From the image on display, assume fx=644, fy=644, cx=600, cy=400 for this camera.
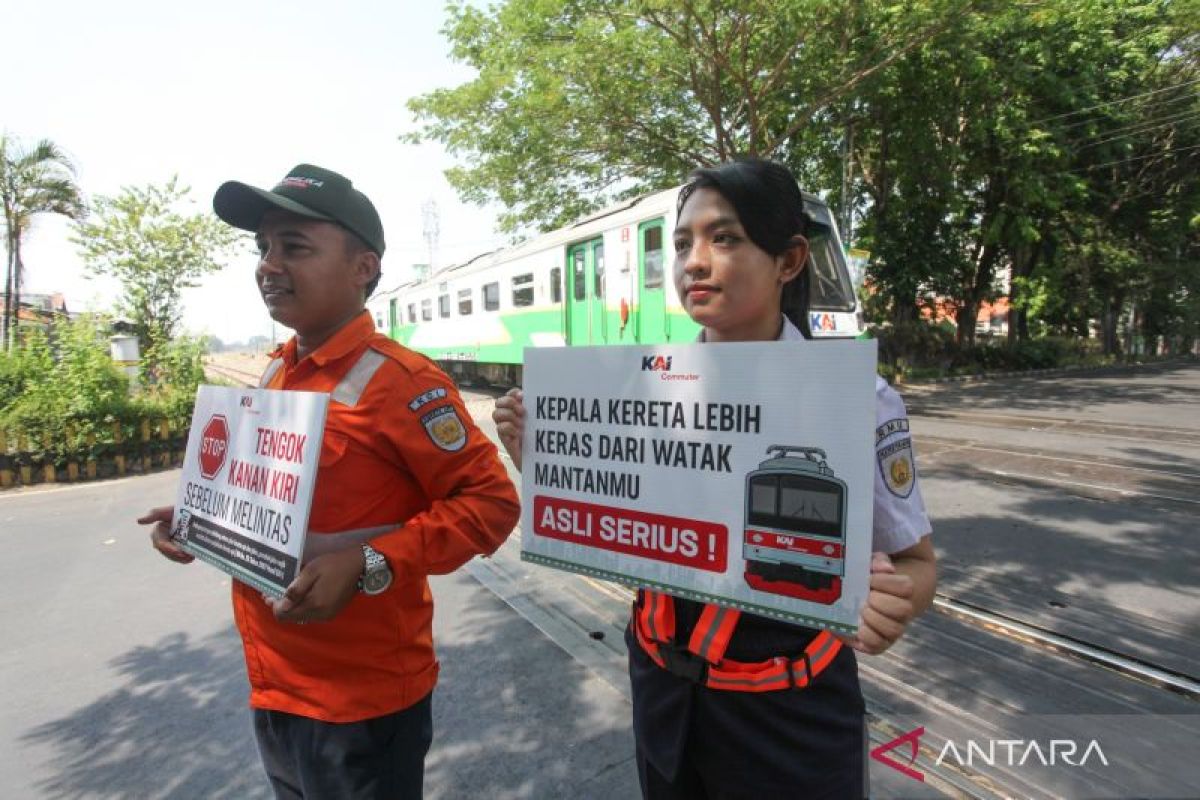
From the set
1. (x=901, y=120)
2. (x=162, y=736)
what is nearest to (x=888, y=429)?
(x=162, y=736)

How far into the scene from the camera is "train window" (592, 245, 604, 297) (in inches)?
412

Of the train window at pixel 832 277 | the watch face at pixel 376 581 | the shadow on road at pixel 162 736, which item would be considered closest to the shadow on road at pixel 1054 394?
the train window at pixel 832 277

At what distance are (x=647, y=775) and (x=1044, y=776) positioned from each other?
72.0 inches

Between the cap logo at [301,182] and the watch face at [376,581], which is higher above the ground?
the cap logo at [301,182]

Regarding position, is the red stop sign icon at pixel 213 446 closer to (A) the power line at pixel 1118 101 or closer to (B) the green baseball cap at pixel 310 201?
(B) the green baseball cap at pixel 310 201

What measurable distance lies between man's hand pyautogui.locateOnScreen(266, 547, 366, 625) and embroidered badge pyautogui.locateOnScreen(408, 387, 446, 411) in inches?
15.0

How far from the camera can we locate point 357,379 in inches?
62.0

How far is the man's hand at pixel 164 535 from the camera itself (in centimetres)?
181

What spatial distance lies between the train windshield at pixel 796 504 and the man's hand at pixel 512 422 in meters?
0.64

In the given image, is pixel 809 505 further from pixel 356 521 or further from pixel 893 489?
pixel 356 521

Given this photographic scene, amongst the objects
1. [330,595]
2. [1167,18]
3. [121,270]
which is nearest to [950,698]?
[330,595]

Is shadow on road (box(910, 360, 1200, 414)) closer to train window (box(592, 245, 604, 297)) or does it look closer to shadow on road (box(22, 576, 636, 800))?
train window (box(592, 245, 604, 297))

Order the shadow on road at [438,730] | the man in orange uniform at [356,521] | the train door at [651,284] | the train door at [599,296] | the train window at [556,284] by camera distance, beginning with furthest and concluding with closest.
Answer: the train window at [556,284]
the train door at [599,296]
the train door at [651,284]
the shadow on road at [438,730]
the man in orange uniform at [356,521]

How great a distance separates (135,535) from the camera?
579 centimetres
